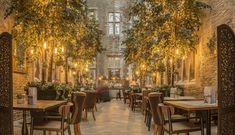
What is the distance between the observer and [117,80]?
28.6 meters

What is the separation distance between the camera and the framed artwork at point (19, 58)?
9.70 metres

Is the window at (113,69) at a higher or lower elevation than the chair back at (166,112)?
higher

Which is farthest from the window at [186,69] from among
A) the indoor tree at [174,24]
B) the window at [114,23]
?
the window at [114,23]

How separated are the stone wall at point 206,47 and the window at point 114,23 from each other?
17.3 m

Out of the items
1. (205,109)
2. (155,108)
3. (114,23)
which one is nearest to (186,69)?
(155,108)

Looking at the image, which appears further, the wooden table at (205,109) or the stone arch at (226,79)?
the wooden table at (205,109)

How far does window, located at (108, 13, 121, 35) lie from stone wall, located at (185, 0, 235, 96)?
56.9 feet

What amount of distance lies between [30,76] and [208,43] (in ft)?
16.5

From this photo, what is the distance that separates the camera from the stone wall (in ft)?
29.0

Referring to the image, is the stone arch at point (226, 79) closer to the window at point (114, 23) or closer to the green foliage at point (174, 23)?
the green foliage at point (174, 23)

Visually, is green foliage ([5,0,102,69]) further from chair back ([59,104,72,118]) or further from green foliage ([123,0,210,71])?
chair back ([59,104,72,118])

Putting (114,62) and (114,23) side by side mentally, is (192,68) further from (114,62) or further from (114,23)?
(114,23)

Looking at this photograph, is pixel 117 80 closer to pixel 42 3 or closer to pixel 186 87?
pixel 186 87

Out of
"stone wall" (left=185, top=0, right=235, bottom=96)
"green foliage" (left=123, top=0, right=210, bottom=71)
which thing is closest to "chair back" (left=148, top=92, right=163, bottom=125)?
"stone wall" (left=185, top=0, right=235, bottom=96)
